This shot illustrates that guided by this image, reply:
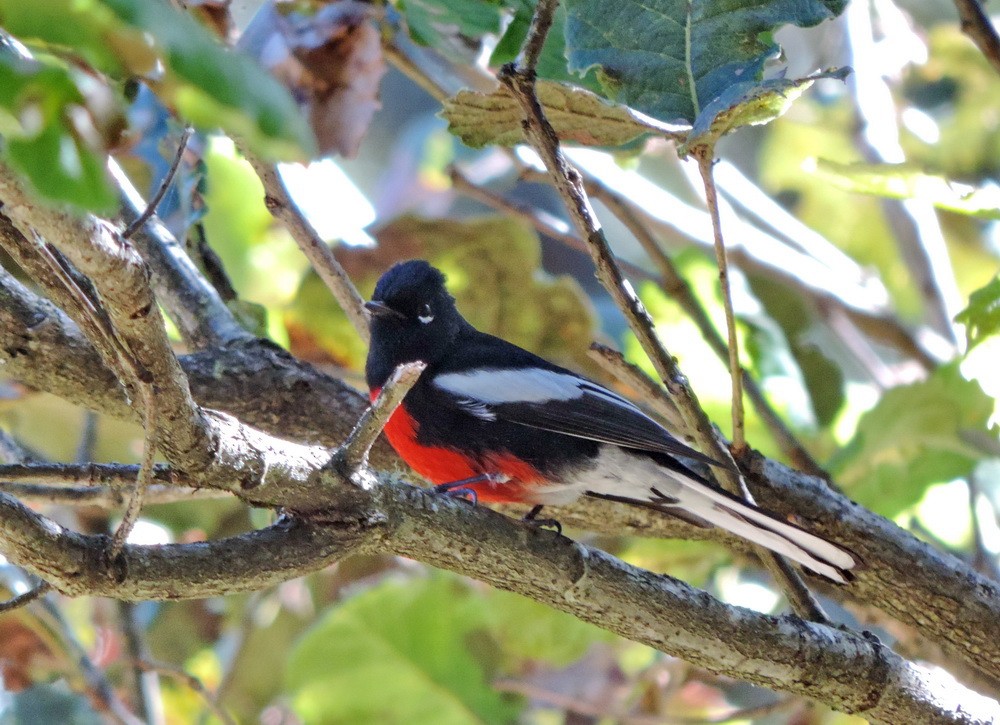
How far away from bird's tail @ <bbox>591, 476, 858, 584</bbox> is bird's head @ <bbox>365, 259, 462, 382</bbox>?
121 centimetres

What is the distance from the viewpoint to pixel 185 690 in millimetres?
4645

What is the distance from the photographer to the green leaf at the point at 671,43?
2277mm

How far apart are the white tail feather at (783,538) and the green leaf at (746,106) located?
0.84 metres

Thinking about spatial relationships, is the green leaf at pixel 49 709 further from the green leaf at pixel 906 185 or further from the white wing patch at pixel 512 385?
the green leaf at pixel 906 185

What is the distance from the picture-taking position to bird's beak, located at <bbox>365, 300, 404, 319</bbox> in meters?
3.30

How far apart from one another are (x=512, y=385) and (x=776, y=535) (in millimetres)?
966

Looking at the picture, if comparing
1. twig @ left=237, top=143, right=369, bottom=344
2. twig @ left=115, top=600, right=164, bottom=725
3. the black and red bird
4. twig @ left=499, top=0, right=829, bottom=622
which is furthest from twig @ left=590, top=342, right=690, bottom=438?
twig @ left=115, top=600, right=164, bottom=725

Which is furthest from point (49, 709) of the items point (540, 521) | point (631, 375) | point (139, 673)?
point (631, 375)

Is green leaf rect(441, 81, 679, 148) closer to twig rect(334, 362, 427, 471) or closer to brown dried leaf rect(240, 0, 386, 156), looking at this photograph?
twig rect(334, 362, 427, 471)

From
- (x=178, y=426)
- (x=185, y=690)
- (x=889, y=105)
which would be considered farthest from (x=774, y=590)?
(x=178, y=426)

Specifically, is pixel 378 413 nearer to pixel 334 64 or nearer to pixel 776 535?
pixel 776 535

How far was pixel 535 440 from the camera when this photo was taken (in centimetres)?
291

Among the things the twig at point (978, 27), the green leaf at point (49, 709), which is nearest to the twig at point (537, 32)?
the twig at point (978, 27)

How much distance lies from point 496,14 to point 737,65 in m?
0.71
